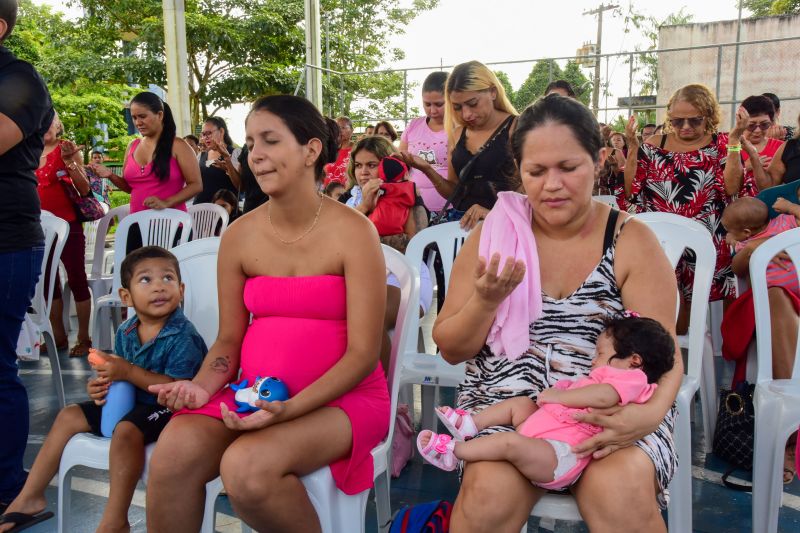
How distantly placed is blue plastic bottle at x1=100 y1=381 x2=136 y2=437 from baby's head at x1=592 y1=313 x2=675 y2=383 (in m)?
1.48

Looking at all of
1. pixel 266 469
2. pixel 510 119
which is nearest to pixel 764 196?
pixel 510 119

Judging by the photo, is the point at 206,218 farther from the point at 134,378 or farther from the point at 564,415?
the point at 564,415

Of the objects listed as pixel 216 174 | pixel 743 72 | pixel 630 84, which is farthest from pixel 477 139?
pixel 743 72

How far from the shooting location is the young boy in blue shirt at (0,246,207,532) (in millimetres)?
2086

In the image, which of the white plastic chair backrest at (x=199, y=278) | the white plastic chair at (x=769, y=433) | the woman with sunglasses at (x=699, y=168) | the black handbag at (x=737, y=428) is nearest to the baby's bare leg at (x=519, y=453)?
the white plastic chair at (x=769, y=433)

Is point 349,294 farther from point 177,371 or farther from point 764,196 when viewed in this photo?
point 764,196

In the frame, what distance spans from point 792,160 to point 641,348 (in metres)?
2.93

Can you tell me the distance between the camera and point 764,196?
3.46 meters

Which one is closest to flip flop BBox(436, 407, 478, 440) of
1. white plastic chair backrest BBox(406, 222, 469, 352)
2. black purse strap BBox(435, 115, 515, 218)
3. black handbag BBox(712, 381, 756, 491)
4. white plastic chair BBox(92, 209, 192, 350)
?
white plastic chair backrest BBox(406, 222, 469, 352)

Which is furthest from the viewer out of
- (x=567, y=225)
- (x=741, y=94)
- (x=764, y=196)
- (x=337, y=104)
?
(x=337, y=104)

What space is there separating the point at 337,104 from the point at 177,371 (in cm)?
1218

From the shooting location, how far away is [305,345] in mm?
2088

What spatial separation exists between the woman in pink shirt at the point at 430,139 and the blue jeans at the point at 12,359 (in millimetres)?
2276

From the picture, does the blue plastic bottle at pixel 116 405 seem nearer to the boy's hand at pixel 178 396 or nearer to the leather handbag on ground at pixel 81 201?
the boy's hand at pixel 178 396
